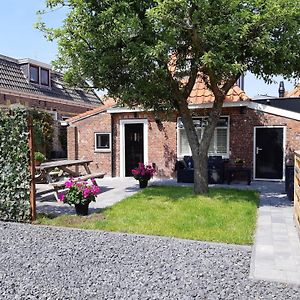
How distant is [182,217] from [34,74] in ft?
53.1

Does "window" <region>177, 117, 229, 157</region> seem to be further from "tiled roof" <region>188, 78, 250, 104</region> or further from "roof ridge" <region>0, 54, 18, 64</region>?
"roof ridge" <region>0, 54, 18, 64</region>

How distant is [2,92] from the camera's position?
16.4 meters

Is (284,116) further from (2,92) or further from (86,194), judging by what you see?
(2,92)

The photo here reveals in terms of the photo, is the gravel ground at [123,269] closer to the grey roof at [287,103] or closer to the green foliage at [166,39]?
the green foliage at [166,39]

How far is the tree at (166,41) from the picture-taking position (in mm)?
6879

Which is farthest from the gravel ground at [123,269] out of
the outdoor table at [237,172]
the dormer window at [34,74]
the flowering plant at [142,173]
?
the dormer window at [34,74]

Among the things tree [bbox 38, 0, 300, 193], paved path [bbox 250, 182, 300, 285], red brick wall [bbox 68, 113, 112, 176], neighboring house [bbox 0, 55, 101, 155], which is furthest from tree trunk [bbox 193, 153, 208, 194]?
neighboring house [bbox 0, 55, 101, 155]

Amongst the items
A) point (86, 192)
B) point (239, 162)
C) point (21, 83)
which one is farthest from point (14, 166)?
point (21, 83)

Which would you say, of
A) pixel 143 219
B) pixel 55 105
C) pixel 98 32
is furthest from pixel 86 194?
pixel 55 105

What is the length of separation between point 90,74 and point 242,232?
17.6ft

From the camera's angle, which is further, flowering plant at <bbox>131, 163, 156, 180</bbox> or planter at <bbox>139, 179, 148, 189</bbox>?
planter at <bbox>139, 179, 148, 189</bbox>

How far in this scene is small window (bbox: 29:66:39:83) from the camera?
19.2 metres

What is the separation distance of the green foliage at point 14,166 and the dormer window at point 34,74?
545 inches

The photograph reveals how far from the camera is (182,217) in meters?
6.53
